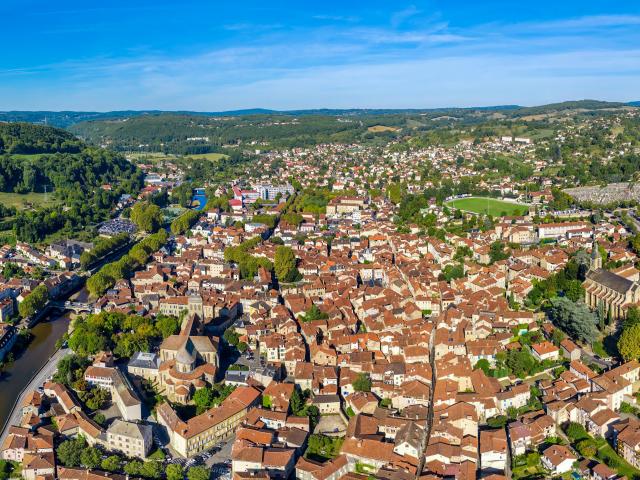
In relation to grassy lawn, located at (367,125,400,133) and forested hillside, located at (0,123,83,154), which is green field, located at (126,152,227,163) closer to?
forested hillside, located at (0,123,83,154)

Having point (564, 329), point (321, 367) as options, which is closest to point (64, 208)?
point (321, 367)

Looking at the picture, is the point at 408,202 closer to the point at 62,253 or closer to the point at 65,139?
the point at 62,253

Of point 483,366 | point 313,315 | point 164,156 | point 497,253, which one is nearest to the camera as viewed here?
point 483,366

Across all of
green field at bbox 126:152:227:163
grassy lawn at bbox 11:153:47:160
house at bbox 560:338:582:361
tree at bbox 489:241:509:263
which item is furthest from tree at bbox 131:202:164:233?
green field at bbox 126:152:227:163

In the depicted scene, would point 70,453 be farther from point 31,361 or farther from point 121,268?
point 121,268

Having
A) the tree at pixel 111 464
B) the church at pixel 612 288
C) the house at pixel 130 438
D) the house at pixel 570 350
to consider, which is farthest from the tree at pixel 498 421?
the tree at pixel 111 464

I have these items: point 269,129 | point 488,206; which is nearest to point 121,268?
point 488,206

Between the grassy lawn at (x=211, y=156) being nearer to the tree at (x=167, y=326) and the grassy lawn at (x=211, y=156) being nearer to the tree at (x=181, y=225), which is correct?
the tree at (x=181, y=225)
